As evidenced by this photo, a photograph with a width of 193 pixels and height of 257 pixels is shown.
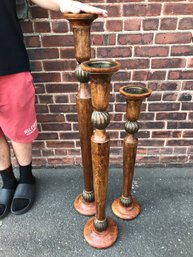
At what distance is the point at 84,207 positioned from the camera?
4.94ft

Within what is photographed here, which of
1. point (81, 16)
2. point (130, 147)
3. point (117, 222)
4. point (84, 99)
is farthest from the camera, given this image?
point (117, 222)

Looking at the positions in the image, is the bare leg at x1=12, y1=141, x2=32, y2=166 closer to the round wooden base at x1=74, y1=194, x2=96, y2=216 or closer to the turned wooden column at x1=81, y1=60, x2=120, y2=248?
the round wooden base at x1=74, y1=194, x2=96, y2=216

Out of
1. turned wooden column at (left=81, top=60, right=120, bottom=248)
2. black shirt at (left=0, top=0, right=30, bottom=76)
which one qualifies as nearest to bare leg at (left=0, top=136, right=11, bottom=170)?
black shirt at (left=0, top=0, right=30, bottom=76)

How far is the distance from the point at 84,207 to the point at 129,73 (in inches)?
31.9

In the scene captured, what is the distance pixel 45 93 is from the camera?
5.24 ft

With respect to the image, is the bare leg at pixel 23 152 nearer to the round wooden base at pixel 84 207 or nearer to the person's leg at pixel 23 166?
the person's leg at pixel 23 166

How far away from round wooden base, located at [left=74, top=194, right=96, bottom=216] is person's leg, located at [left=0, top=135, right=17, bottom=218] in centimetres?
40

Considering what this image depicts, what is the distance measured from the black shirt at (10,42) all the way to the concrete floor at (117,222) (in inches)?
31.8

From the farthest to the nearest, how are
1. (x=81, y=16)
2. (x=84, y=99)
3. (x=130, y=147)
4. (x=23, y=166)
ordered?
(x=23, y=166) < (x=130, y=147) < (x=84, y=99) < (x=81, y=16)

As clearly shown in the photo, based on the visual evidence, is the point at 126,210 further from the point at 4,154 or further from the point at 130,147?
the point at 4,154

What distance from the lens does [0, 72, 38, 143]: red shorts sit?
1.27 metres

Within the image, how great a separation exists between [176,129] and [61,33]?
921mm

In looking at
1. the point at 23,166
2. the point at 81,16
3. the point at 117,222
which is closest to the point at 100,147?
the point at 81,16

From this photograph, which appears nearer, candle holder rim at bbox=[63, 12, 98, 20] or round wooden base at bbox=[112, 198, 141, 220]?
candle holder rim at bbox=[63, 12, 98, 20]
